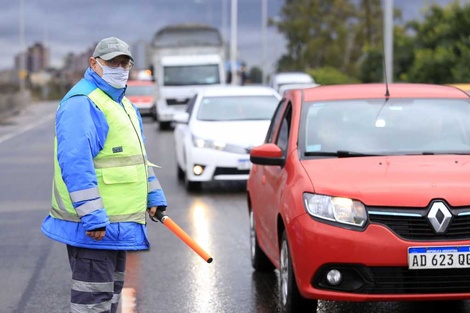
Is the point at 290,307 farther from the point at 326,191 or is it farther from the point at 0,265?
the point at 0,265

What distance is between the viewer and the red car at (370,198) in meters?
6.64

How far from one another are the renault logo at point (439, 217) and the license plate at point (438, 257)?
0.41ft

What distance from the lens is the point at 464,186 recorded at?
6898mm

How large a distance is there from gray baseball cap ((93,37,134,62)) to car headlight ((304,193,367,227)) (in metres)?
1.72

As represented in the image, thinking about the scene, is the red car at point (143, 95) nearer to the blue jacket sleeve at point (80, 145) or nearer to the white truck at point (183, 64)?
the white truck at point (183, 64)

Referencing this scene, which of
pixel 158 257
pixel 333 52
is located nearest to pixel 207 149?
pixel 158 257

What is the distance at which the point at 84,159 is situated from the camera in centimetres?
552

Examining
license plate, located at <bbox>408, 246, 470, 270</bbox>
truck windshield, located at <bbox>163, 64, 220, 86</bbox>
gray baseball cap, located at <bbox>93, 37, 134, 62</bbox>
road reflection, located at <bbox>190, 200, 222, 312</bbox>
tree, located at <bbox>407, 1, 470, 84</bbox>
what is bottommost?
truck windshield, located at <bbox>163, 64, 220, 86</bbox>

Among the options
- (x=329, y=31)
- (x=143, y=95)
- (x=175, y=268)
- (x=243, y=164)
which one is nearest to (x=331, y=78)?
(x=143, y=95)

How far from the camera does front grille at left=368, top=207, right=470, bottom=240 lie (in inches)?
262

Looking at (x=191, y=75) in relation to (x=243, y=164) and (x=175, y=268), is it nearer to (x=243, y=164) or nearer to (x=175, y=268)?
(x=243, y=164)

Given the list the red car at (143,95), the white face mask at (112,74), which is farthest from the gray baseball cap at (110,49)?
the red car at (143,95)

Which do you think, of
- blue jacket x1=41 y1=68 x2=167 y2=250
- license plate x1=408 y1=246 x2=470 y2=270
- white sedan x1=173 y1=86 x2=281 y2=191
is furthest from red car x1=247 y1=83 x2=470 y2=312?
white sedan x1=173 y1=86 x2=281 y2=191

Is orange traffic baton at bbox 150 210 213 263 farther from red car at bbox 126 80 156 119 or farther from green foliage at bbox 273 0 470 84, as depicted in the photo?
red car at bbox 126 80 156 119
